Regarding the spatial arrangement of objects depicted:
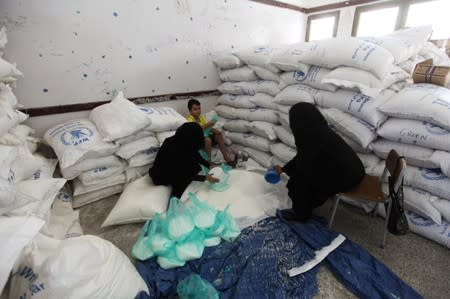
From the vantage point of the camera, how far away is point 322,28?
3805 millimetres

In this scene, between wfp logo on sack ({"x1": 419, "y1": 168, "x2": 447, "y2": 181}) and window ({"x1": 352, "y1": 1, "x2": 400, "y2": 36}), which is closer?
wfp logo on sack ({"x1": 419, "y1": 168, "x2": 447, "y2": 181})

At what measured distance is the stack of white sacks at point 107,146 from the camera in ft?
6.01

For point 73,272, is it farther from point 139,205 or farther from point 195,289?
point 139,205

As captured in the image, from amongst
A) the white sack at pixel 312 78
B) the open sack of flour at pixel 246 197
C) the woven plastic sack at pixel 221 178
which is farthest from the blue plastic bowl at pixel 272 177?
the white sack at pixel 312 78

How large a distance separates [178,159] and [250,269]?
3.35ft

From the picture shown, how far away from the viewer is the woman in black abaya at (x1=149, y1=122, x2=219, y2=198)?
6.29ft

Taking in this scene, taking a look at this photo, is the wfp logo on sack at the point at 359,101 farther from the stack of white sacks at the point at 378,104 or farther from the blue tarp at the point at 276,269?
the blue tarp at the point at 276,269

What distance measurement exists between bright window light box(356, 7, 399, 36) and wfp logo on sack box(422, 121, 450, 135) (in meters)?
2.11

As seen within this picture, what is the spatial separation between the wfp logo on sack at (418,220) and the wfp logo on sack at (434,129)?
0.58 m

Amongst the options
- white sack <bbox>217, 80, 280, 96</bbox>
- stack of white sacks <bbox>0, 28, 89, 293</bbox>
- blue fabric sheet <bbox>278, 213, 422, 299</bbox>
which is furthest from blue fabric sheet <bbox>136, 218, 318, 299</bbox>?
white sack <bbox>217, 80, 280, 96</bbox>

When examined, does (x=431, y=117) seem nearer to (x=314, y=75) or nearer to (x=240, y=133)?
(x=314, y=75)

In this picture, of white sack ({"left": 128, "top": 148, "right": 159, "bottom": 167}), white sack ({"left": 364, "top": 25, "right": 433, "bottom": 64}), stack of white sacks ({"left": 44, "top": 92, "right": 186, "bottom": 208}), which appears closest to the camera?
white sack ({"left": 364, "top": 25, "right": 433, "bottom": 64})

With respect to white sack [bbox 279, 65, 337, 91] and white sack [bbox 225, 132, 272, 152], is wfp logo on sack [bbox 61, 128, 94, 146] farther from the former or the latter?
white sack [bbox 279, 65, 337, 91]

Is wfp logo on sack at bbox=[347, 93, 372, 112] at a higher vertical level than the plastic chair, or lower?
higher
